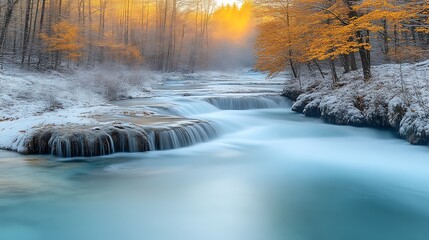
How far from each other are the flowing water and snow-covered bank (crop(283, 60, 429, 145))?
2.65ft

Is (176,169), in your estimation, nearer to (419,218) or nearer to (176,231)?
(176,231)

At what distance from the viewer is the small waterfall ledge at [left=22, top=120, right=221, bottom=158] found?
7.62m

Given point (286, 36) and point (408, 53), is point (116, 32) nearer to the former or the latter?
point (286, 36)

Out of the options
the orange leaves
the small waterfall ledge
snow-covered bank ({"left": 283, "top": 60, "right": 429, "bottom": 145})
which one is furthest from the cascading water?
the orange leaves

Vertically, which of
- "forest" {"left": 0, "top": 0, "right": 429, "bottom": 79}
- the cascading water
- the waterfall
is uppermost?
"forest" {"left": 0, "top": 0, "right": 429, "bottom": 79}

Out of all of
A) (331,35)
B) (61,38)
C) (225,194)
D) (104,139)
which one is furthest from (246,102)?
(61,38)

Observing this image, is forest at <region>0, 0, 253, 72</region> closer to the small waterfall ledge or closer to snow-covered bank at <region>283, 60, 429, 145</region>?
the small waterfall ledge

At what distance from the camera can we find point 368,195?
613 cm

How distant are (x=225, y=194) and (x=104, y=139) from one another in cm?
339

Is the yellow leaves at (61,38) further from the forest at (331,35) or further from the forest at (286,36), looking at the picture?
the forest at (331,35)

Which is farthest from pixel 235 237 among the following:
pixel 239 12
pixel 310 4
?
pixel 239 12

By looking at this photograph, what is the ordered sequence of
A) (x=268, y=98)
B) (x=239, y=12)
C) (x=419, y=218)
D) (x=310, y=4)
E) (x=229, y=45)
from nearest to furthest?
(x=419, y=218) → (x=310, y=4) → (x=268, y=98) → (x=229, y=45) → (x=239, y=12)

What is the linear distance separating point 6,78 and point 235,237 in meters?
14.9

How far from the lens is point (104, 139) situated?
25.9ft
